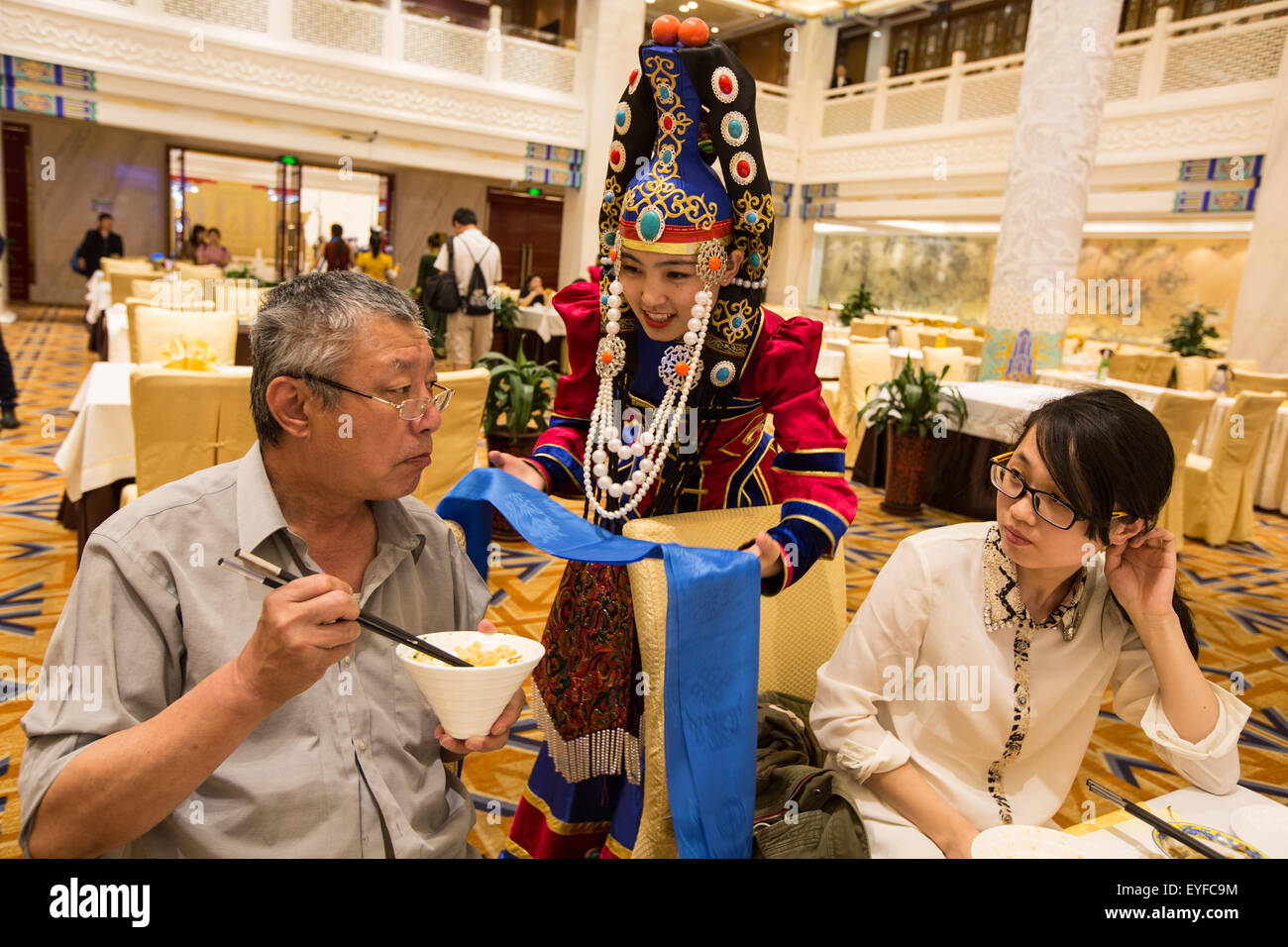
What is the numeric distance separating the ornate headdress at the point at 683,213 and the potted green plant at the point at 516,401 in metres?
2.83

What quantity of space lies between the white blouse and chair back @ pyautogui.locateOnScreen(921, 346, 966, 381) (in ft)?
18.3

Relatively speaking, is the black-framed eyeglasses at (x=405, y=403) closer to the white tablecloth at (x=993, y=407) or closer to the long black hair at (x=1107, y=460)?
the long black hair at (x=1107, y=460)

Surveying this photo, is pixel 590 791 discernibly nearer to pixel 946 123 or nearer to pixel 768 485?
pixel 768 485

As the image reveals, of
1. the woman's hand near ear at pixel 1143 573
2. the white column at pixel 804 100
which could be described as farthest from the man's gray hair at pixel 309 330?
the white column at pixel 804 100

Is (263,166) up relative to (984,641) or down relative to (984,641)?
up

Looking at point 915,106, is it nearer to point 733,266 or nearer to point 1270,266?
point 1270,266

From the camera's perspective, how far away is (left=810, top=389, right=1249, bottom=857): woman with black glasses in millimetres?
1244

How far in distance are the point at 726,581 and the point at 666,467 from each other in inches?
16.2

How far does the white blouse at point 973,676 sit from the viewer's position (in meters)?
1.34

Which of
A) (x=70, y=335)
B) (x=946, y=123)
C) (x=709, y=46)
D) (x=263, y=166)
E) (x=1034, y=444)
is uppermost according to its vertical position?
(x=946, y=123)

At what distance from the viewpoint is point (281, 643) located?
32.8 inches

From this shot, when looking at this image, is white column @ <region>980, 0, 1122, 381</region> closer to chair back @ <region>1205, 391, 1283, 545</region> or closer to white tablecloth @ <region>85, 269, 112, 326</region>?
chair back @ <region>1205, 391, 1283, 545</region>

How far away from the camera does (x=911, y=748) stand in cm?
139
